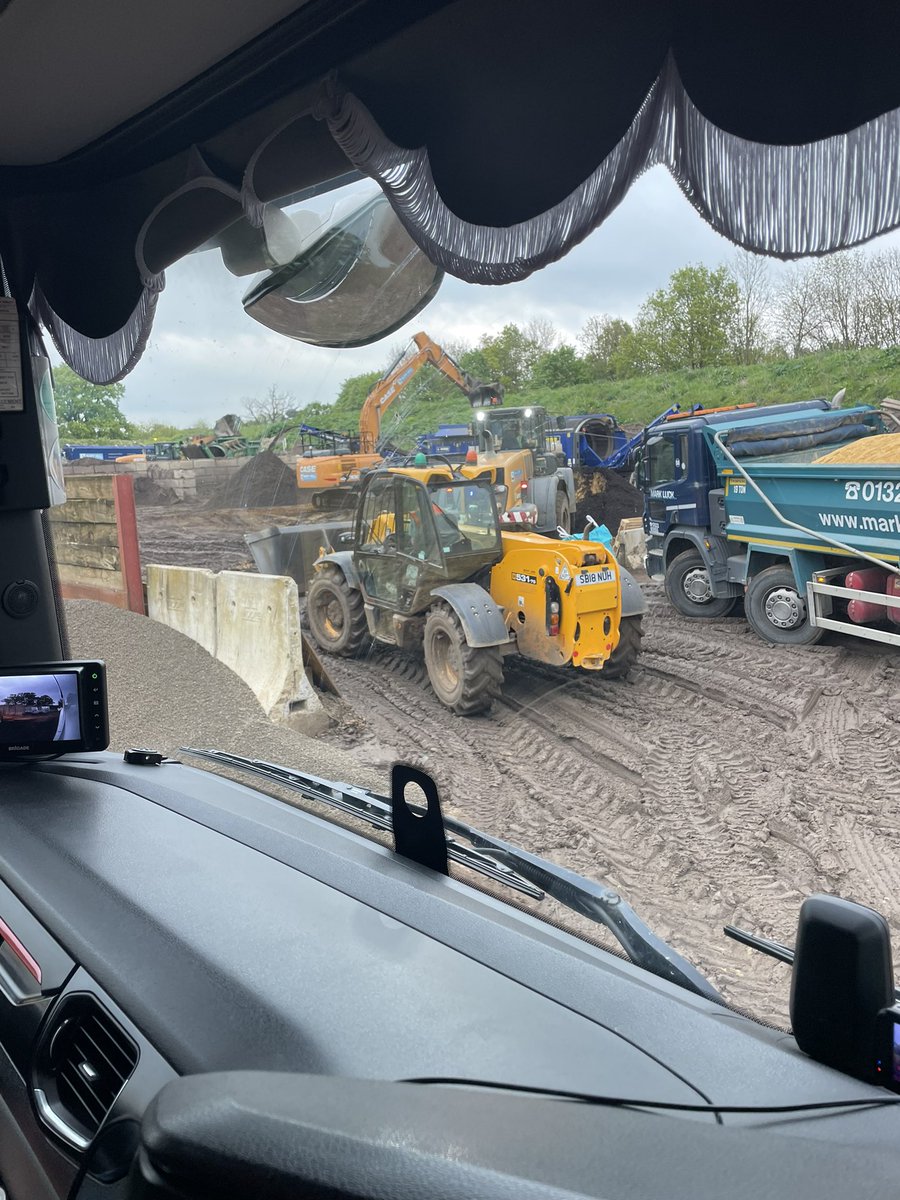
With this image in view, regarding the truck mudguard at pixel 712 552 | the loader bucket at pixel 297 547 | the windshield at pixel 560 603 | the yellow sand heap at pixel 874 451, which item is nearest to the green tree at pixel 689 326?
the windshield at pixel 560 603

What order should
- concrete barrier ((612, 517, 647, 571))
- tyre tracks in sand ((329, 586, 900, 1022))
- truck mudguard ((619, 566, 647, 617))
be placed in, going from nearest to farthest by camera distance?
tyre tracks in sand ((329, 586, 900, 1022)), truck mudguard ((619, 566, 647, 617)), concrete barrier ((612, 517, 647, 571))

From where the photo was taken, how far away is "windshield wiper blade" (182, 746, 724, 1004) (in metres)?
1.04

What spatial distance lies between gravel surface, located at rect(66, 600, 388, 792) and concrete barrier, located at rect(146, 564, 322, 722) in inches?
7.5

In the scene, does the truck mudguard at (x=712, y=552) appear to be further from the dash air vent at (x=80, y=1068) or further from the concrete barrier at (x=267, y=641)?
the dash air vent at (x=80, y=1068)

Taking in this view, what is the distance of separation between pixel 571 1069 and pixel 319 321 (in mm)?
1615

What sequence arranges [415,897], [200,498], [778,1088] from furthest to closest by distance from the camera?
[200,498], [415,897], [778,1088]

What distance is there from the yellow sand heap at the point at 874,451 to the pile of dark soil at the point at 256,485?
3342 mm

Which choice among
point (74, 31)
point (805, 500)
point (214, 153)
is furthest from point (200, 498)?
point (805, 500)

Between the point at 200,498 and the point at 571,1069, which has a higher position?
the point at 200,498

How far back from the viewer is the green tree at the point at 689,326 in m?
1.72

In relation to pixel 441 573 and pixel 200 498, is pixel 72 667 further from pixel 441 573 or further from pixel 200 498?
pixel 441 573

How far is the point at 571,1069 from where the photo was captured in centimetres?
83

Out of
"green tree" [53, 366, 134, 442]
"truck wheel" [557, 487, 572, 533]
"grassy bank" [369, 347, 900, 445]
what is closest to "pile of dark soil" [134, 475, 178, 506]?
"green tree" [53, 366, 134, 442]

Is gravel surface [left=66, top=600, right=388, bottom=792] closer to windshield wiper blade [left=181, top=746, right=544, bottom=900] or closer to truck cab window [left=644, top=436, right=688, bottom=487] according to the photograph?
windshield wiper blade [left=181, top=746, right=544, bottom=900]
